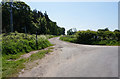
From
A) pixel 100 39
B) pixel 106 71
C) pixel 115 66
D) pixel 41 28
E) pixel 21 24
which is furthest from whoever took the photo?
pixel 41 28

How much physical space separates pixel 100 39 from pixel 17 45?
46.4ft

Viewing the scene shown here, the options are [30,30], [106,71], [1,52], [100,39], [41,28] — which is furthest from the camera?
[41,28]

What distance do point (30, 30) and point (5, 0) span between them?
9362mm

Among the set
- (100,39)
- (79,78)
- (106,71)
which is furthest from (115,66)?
(100,39)

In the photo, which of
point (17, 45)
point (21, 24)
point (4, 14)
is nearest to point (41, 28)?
point (21, 24)

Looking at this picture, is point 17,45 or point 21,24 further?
point 21,24

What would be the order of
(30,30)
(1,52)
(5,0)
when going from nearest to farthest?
(1,52) < (5,0) < (30,30)

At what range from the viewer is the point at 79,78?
3.11 m

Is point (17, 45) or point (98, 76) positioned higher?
point (17, 45)

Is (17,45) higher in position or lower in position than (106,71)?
higher

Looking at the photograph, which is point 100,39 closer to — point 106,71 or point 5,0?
point 106,71

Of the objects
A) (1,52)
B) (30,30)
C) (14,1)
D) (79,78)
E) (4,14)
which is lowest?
(79,78)

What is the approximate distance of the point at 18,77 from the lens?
315cm

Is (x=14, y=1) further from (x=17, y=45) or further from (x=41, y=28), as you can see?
(x=17, y=45)
